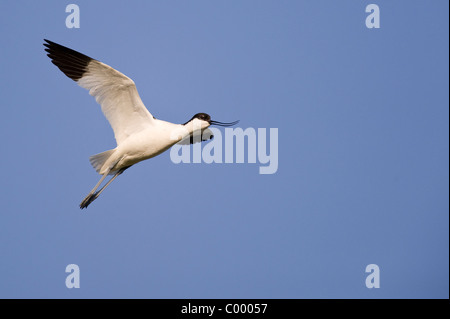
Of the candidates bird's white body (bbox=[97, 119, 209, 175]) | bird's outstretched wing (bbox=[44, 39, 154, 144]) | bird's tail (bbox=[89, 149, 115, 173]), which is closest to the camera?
bird's outstretched wing (bbox=[44, 39, 154, 144])

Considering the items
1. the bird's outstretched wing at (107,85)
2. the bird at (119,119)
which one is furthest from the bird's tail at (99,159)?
the bird's outstretched wing at (107,85)

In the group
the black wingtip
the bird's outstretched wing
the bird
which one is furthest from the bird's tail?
the black wingtip

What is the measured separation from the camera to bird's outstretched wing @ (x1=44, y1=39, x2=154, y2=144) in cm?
1126

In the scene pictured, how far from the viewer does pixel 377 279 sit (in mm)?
13969

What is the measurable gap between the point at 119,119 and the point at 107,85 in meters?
0.60

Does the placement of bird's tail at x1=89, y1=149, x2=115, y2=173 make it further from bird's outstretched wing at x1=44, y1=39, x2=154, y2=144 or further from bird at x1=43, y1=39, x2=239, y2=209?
bird's outstretched wing at x1=44, y1=39, x2=154, y2=144

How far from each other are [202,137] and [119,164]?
152cm

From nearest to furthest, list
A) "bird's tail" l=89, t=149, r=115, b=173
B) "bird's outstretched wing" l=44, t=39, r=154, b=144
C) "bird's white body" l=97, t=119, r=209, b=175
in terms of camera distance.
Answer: "bird's outstretched wing" l=44, t=39, r=154, b=144 < "bird's white body" l=97, t=119, r=209, b=175 < "bird's tail" l=89, t=149, r=115, b=173

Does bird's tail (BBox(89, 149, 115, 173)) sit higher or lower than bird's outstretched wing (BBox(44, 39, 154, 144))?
lower

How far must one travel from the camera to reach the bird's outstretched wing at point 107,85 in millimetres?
11258

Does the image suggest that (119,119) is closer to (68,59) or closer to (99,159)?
(99,159)

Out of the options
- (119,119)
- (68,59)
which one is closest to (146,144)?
(119,119)
